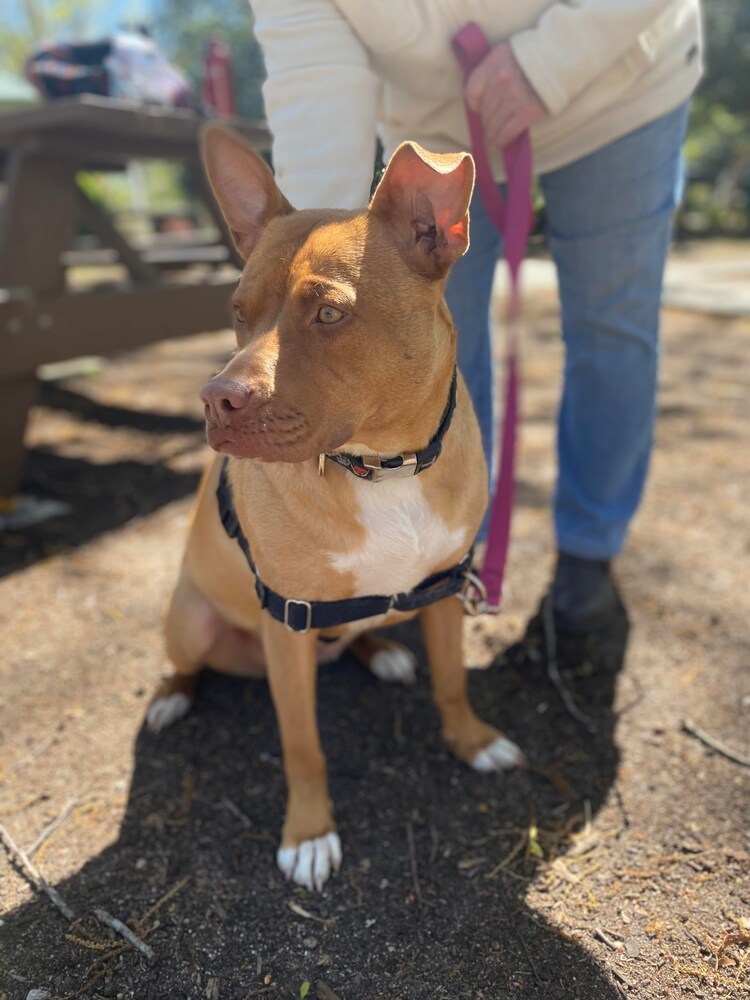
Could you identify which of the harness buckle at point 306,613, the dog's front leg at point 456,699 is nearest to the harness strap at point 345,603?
the harness buckle at point 306,613

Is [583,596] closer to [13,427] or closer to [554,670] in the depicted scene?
[554,670]

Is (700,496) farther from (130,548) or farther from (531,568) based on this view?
(130,548)

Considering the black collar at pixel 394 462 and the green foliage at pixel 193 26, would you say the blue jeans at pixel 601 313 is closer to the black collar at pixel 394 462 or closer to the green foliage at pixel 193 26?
the black collar at pixel 394 462

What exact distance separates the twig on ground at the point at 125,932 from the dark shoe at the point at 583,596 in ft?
5.36

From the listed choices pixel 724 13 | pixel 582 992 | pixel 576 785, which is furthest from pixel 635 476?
pixel 724 13

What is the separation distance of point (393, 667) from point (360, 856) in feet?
2.33

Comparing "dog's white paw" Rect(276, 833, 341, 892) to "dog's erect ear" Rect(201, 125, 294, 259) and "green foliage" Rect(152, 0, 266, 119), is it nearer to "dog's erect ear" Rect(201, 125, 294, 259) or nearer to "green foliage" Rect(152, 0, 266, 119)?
"dog's erect ear" Rect(201, 125, 294, 259)

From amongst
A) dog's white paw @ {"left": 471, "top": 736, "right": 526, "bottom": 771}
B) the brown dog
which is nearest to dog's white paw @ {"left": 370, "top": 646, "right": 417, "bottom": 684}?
the brown dog

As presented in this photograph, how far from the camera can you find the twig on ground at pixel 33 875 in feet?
5.78

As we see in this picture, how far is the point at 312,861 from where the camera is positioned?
188cm

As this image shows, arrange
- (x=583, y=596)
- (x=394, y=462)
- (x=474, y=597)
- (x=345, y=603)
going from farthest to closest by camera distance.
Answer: (x=583, y=596)
(x=474, y=597)
(x=345, y=603)
(x=394, y=462)

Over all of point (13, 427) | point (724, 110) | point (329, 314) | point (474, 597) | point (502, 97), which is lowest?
point (474, 597)

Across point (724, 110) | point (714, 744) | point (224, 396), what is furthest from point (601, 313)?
point (724, 110)

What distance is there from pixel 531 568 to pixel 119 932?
199 cm
